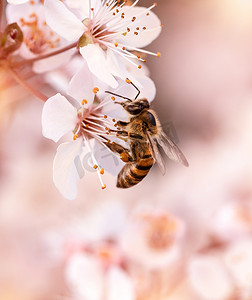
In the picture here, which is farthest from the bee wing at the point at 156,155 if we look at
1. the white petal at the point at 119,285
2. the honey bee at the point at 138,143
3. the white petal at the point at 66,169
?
the white petal at the point at 119,285

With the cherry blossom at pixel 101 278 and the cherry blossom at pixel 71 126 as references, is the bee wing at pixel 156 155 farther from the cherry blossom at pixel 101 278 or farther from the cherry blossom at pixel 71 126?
the cherry blossom at pixel 101 278

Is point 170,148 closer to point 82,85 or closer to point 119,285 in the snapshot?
point 82,85

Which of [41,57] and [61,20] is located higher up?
[61,20]

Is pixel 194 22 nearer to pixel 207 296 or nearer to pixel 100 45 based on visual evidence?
pixel 207 296

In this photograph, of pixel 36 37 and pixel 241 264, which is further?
pixel 241 264

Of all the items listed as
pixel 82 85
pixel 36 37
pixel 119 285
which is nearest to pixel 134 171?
pixel 82 85

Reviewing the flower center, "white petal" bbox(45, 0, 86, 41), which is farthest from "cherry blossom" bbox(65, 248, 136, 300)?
"white petal" bbox(45, 0, 86, 41)

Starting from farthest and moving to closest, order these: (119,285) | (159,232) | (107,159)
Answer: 1. (159,232)
2. (119,285)
3. (107,159)
